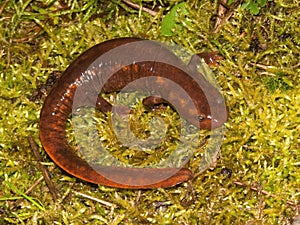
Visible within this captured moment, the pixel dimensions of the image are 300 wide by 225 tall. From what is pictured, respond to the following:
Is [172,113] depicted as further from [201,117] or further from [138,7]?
[138,7]

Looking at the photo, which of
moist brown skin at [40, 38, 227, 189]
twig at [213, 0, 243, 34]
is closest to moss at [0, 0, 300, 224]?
twig at [213, 0, 243, 34]

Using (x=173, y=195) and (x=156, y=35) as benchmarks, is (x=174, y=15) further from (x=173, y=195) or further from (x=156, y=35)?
(x=173, y=195)

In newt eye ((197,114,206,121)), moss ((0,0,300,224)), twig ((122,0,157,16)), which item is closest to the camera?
moss ((0,0,300,224))

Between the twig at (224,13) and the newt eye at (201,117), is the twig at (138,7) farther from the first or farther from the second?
the newt eye at (201,117)

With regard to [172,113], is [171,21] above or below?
above

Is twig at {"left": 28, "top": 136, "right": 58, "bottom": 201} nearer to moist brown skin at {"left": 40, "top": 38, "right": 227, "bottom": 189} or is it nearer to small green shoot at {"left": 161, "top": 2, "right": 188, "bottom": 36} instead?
moist brown skin at {"left": 40, "top": 38, "right": 227, "bottom": 189}

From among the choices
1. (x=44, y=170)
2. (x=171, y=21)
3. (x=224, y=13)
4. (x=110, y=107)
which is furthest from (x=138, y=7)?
(x=44, y=170)
